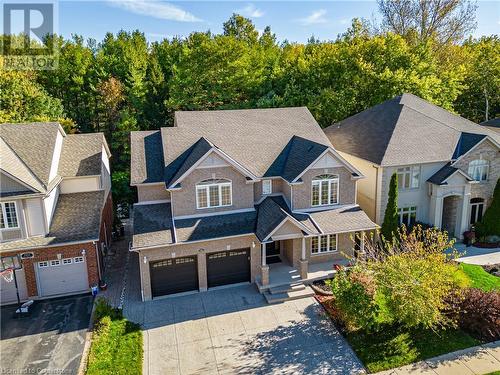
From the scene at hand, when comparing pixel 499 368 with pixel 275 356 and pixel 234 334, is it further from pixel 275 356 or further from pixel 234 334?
pixel 234 334

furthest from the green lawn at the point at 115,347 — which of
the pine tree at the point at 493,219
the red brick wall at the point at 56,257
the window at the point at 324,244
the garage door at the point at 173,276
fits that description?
the pine tree at the point at 493,219

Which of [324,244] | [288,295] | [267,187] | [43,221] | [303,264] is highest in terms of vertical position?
[267,187]

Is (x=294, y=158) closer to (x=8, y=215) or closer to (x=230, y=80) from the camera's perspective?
(x=8, y=215)

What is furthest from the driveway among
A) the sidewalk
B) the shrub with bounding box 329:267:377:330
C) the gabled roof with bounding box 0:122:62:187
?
the sidewalk

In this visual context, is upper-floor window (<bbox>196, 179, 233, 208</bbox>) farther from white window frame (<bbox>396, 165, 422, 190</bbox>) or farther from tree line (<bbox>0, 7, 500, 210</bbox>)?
tree line (<bbox>0, 7, 500, 210</bbox>)

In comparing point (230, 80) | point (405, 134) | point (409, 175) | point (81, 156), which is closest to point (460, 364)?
point (409, 175)
